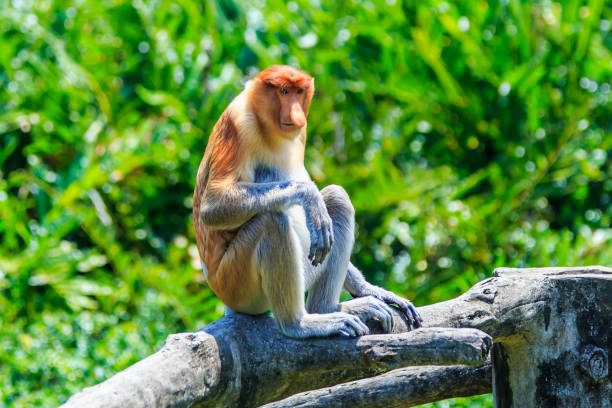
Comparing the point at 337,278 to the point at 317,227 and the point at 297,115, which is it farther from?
the point at 297,115

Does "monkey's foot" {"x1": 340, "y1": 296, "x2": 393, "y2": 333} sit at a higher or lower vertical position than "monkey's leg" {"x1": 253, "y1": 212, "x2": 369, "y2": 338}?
lower

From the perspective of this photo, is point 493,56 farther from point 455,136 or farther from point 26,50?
point 26,50

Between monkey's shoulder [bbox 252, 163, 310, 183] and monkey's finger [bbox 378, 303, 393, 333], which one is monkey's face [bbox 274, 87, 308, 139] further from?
monkey's finger [bbox 378, 303, 393, 333]

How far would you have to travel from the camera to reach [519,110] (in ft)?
17.1

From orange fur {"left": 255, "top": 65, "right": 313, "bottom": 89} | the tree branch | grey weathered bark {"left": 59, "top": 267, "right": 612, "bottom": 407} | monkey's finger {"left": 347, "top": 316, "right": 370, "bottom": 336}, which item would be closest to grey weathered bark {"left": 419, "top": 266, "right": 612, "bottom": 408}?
grey weathered bark {"left": 59, "top": 267, "right": 612, "bottom": 407}

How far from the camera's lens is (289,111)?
2.39 meters

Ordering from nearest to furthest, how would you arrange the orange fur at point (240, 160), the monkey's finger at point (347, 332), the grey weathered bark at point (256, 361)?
the grey weathered bark at point (256, 361), the monkey's finger at point (347, 332), the orange fur at point (240, 160)

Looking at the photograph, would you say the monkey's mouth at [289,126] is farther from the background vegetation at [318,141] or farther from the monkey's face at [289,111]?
the background vegetation at [318,141]

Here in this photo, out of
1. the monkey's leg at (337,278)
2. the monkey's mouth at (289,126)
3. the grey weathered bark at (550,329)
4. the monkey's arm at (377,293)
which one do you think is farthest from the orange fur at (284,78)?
the grey weathered bark at (550,329)

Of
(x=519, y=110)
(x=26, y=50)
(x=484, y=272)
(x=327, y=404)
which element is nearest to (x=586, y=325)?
(x=327, y=404)

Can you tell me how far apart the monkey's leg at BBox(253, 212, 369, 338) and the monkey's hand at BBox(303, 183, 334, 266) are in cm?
5

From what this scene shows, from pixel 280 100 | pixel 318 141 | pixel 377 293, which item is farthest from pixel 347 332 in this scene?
pixel 318 141

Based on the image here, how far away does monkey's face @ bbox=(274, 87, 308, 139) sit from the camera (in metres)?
2.39

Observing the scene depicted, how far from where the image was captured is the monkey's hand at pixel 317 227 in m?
2.22
